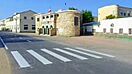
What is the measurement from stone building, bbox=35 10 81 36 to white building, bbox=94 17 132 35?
564 centimetres

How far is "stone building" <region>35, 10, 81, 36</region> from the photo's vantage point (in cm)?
5178

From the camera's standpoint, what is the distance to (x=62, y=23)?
2110 inches

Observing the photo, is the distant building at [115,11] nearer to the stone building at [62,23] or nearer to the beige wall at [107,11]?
the beige wall at [107,11]

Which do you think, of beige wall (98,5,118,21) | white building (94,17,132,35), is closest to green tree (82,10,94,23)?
beige wall (98,5,118,21)

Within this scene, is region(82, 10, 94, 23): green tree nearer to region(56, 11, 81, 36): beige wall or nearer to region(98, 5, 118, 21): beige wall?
region(98, 5, 118, 21): beige wall

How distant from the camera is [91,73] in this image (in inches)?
381

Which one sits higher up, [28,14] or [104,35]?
[28,14]

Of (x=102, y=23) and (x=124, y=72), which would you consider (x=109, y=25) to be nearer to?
(x=102, y=23)

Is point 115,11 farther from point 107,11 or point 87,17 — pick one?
point 87,17

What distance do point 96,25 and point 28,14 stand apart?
42.1 meters

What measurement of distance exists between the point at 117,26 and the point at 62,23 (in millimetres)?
13679

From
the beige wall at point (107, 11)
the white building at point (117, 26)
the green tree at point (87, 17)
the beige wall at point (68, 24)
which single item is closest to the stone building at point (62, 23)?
the beige wall at point (68, 24)

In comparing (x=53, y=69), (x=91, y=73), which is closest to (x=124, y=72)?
(x=91, y=73)

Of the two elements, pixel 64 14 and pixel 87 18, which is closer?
pixel 64 14
